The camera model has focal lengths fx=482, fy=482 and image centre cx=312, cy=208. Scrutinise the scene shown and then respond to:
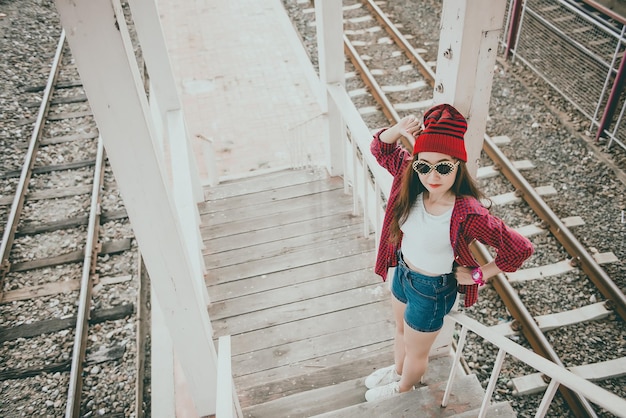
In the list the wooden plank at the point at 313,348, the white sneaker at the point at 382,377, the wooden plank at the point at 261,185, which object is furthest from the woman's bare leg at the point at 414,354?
the wooden plank at the point at 261,185

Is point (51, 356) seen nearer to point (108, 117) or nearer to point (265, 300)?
point (265, 300)

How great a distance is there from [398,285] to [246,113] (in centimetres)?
631

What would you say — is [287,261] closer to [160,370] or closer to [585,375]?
[160,370]

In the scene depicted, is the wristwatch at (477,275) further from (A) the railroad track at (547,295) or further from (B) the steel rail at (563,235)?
(B) the steel rail at (563,235)

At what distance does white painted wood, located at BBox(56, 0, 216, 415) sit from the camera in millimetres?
1573

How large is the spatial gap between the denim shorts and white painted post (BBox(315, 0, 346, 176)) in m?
2.33

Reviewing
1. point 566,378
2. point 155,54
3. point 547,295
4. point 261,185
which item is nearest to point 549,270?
point 547,295

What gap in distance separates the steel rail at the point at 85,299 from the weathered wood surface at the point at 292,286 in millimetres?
1411

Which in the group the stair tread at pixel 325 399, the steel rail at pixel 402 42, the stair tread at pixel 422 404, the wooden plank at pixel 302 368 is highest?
the stair tread at pixel 422 404

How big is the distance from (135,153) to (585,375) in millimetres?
3817

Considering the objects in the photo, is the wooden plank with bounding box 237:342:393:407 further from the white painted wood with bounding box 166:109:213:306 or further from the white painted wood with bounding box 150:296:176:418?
the white painted wood with bounding box 150:296:176:418

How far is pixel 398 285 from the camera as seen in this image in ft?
7.93

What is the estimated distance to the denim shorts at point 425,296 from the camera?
7.29 feet

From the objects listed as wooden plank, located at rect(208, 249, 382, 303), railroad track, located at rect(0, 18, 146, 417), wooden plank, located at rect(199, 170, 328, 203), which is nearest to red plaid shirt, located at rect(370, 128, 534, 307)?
wooden plank, located at rect(208, 249, 382, 303)
